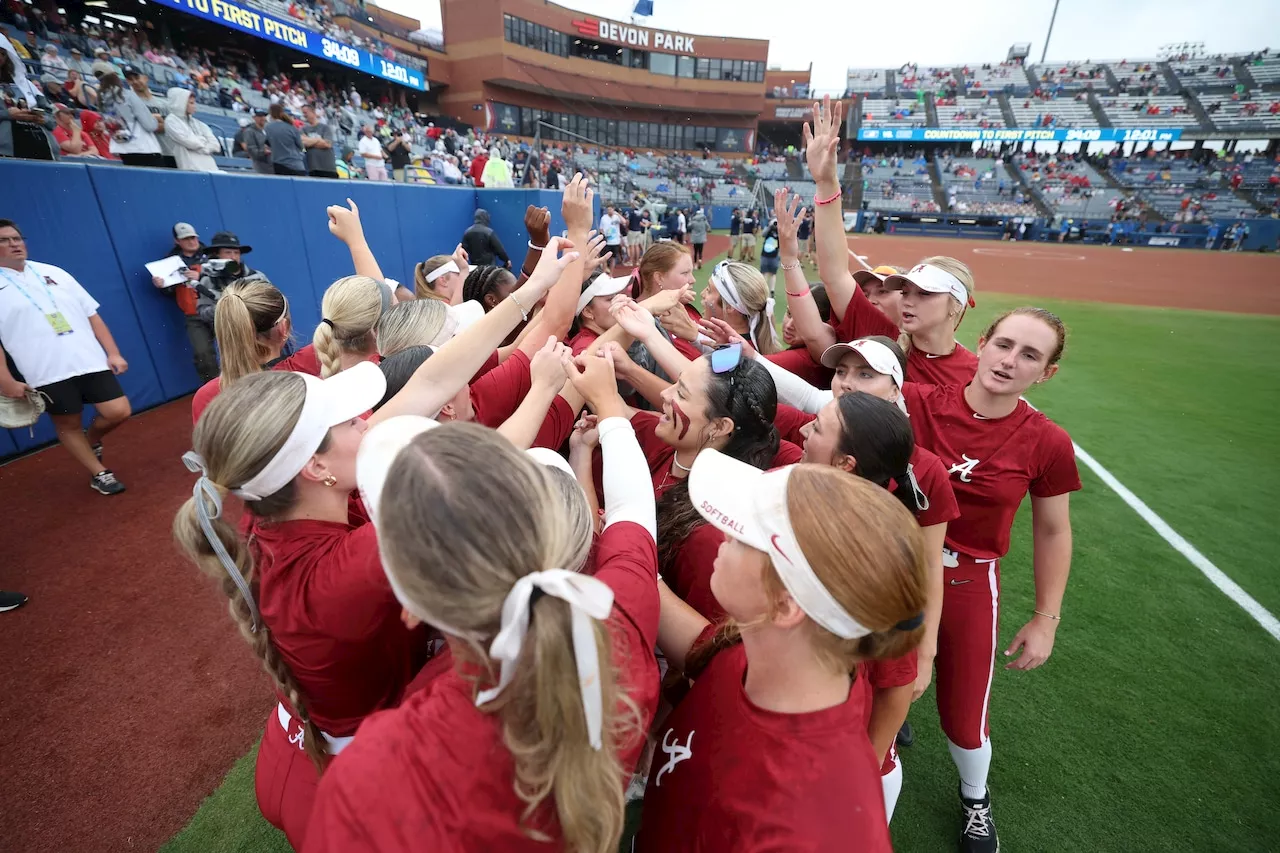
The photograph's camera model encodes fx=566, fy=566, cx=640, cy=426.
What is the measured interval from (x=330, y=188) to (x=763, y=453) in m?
9.38

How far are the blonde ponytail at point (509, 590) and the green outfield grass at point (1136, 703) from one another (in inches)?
89.8

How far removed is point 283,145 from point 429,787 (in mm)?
10475

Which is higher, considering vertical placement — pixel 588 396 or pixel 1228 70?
pixel 1228 70

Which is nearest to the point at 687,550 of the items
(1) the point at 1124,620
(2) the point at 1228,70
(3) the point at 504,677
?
(3) the point at 504,677

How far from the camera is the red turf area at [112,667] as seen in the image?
2.61 m

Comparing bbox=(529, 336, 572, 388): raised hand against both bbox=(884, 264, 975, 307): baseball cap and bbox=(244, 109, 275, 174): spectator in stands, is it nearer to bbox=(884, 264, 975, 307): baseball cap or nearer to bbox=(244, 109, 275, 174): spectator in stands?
bbox=(884, 264, 975, 307): baseball cap

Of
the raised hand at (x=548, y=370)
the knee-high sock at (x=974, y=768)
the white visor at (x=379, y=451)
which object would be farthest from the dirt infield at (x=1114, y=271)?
the white visor at (x=379, y=451)

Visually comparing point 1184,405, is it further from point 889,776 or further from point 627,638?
point 627,638

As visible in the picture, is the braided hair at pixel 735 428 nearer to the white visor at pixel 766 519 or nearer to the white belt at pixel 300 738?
the white visor at pixel 766 519

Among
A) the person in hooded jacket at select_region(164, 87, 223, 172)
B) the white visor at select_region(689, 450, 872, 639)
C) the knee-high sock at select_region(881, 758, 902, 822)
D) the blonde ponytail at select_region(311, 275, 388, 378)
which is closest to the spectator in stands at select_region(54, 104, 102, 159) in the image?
the person in hooded jacket at select_region(164, 87, 223, 172)

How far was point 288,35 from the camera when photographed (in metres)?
25.4

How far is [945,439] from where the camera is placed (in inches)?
101

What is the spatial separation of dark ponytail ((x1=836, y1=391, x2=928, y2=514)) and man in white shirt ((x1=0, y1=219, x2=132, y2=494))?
5.50 meters

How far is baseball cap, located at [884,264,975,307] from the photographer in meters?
2.86
